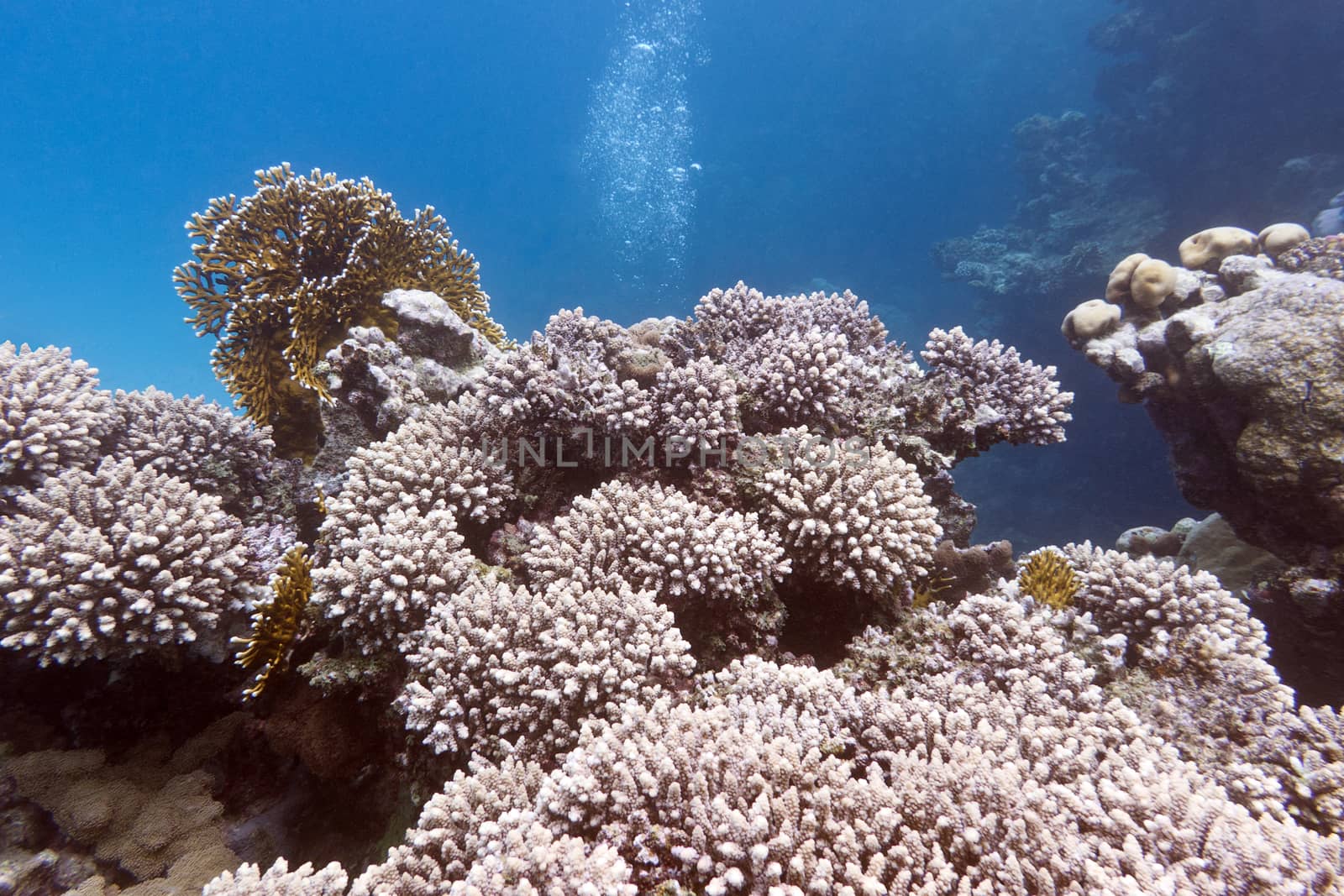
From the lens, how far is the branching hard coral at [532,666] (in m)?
2.97

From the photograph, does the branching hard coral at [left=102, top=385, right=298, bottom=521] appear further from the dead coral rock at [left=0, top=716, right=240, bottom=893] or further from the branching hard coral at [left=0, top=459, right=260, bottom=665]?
the dead coral rock at [left=0, top=716, right=240, bottom=893]

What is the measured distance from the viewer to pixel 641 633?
124 inches

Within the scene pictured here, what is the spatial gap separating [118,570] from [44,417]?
81.5 inches

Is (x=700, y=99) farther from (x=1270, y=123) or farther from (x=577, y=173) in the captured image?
(x=1270, y=123)

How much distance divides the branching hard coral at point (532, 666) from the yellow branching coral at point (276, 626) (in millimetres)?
950

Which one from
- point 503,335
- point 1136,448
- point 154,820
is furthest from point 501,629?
point 1136,448

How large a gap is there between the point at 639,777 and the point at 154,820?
3.38 meters

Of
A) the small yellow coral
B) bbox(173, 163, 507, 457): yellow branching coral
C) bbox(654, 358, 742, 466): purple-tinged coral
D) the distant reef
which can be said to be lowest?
the small yellow coral

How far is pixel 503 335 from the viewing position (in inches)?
314

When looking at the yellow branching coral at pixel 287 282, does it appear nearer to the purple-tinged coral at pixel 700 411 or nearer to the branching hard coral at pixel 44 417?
the branching hard coral at pixel 44 417

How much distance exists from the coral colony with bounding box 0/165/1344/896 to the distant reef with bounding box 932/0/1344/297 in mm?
30895

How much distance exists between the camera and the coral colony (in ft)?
7.22

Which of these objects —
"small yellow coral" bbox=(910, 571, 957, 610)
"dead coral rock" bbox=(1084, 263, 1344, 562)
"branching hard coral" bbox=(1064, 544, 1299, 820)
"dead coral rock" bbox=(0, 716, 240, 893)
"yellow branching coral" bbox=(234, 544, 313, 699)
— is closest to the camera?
"branching hard coral" bbox=(1064, 544, 1299, 820)

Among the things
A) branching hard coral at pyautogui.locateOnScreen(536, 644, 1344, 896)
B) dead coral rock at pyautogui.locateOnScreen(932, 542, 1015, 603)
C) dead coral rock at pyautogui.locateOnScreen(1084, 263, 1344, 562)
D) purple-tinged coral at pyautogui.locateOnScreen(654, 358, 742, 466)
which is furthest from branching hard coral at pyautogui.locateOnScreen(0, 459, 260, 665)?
dead coral rock at pyautogui.locateOnScreen(1084, 263, 1344, 562)
